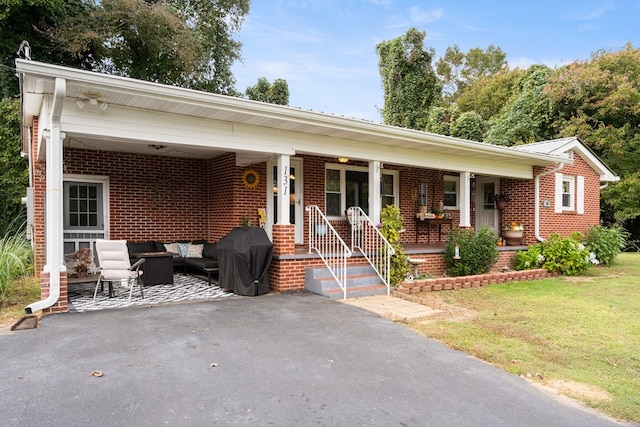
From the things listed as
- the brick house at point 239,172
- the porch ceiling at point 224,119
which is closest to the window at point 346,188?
the brick house at point 239,172

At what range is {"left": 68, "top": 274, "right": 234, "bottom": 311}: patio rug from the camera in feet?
20.5

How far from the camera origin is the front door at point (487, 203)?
12.9m

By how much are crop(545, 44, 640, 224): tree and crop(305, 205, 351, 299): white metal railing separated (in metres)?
15.9

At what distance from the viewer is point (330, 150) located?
26.5ft

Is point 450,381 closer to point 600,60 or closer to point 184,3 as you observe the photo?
point 184,3

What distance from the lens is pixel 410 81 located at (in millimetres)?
24719

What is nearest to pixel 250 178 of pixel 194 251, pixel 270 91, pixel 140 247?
pixel 194 251

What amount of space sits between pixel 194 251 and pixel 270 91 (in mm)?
14562

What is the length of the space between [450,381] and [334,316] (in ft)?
7.61

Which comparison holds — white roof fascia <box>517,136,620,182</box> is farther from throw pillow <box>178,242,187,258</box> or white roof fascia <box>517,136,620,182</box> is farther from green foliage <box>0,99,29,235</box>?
green foliage <box>0,99,29,235</box>

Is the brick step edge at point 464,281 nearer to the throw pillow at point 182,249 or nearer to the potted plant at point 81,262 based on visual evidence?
the throw pillow at point 182,249

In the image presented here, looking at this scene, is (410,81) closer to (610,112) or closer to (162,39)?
(610,112)

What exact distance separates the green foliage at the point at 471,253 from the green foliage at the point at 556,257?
5.19ft

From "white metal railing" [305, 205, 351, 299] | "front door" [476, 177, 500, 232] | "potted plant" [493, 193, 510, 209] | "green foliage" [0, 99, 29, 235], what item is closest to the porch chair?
"white metal railing" [305, 205, 351, 299]
